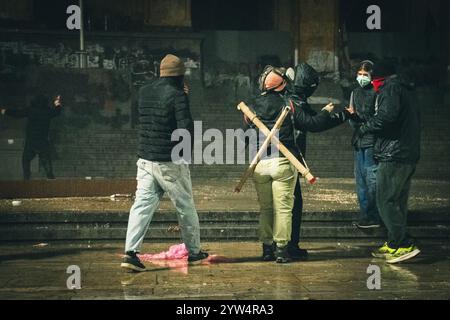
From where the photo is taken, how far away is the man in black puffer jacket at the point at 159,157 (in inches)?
319

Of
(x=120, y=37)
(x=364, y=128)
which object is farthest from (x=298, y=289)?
(x=120, y=37)

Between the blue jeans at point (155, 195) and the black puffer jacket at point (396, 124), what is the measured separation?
1.96 m

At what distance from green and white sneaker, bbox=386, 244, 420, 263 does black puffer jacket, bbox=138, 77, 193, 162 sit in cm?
233

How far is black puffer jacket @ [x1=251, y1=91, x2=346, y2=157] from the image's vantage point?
849cm

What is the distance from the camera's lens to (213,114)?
18750 millimetres

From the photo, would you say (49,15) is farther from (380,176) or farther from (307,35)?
(380,176)

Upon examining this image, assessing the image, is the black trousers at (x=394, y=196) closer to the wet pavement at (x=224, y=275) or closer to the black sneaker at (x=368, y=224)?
the wet pavement at (x=224, y=275)

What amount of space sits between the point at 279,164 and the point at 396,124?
1245mm

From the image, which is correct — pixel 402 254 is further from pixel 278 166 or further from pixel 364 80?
pixel 364 80

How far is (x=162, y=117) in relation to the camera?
320 inches

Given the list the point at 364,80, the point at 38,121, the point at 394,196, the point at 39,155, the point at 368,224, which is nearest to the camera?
the point at 394,196

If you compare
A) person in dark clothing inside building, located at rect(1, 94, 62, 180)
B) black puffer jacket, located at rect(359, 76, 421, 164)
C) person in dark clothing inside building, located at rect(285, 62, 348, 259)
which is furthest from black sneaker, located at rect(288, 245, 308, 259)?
person in dark clothing inside building, located at rect(1, 94, 62, 180)

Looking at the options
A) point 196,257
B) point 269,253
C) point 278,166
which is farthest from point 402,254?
point 196,257

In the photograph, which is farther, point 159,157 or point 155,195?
→ point 155,195
